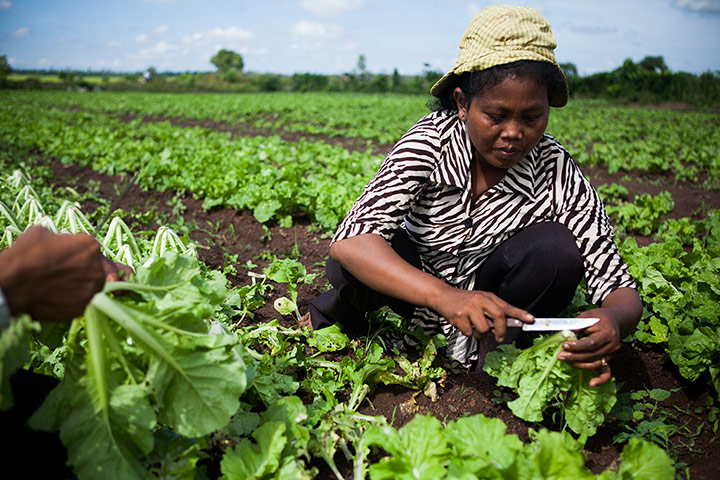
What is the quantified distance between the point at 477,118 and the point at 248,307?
1.80 metres

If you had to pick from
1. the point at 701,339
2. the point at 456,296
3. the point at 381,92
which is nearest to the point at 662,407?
the point at 701,339

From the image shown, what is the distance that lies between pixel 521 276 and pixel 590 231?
1.16 feet

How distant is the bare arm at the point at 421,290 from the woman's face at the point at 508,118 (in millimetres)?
587

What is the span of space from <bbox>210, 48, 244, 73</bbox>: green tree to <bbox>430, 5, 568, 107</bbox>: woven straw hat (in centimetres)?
12005

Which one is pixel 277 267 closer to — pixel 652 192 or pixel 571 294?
pixel 571 294

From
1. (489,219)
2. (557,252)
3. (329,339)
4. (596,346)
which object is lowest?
(329,339)

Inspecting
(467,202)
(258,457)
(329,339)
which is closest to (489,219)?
(467,202)

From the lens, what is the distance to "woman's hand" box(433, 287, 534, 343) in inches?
62.5

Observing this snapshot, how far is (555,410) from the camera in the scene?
84.8 inches

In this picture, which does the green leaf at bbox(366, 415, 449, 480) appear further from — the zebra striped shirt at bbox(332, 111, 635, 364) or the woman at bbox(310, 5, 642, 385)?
the zebra striped shirt at bbox(332, 111, 635, 364)

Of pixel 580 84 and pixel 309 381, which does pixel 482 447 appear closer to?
pixel 309 381

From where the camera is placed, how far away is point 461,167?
2145mm

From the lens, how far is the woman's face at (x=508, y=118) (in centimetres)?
178

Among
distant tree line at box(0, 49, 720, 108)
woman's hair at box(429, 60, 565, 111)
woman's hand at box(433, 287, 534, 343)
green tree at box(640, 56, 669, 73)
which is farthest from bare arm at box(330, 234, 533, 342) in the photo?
green tree at box(640, 56, 669, 73)
